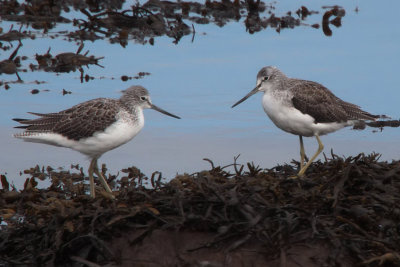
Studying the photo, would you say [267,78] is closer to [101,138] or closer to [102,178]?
[101,138]

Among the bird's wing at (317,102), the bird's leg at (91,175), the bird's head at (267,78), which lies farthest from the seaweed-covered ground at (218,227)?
the bird's head at (267,78)

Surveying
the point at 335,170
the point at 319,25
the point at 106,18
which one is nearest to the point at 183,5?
the point at 106,18

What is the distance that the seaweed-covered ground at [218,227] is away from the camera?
7.14m

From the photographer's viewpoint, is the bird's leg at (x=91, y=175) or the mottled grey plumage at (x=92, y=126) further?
the bird's leg at (x=91, y=175)

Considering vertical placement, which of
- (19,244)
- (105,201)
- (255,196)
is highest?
(255,196)

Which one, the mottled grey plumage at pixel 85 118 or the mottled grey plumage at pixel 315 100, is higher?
the mottled grey plumage at pixel 315 100

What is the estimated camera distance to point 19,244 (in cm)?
831

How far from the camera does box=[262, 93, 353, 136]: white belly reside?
1116cm

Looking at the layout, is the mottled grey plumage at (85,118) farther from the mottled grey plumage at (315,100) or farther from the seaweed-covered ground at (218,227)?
the mottled grey plumage at (315,100)

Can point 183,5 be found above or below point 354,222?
above

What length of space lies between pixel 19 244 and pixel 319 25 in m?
18.2

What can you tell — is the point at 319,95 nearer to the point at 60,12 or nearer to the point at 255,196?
the point at 255,196

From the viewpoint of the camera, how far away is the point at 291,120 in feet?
36.5

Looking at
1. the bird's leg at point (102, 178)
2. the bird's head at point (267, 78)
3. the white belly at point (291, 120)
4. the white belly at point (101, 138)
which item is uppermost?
the bird's head at point (267, 78)
